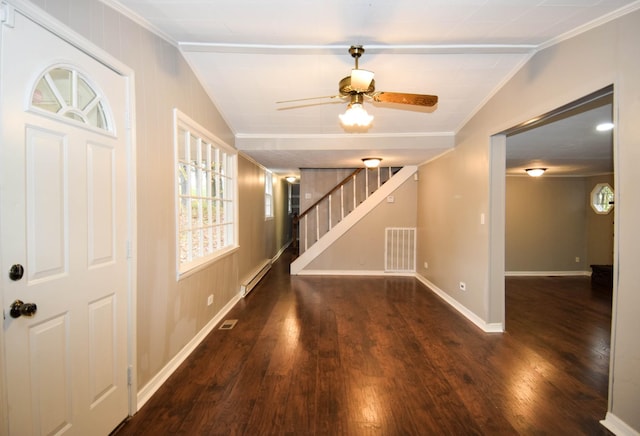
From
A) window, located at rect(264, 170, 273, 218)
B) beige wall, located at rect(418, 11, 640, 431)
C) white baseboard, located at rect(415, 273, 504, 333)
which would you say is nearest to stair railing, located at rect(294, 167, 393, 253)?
window, located at rect(264, 170, 273, 218)

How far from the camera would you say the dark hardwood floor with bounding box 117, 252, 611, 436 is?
73.3 inches

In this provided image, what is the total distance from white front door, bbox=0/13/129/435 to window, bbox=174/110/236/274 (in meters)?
0.80

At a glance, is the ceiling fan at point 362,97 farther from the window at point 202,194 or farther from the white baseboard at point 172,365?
the white baseboard at point 172,365

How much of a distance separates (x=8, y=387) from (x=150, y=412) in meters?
0.99

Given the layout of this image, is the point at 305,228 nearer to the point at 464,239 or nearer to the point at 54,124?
the point at 464,239

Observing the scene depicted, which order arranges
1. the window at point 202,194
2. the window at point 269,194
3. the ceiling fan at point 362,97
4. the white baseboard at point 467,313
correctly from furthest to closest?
the window at point 269,194
the white baseboard at point 467,313
the window at point 202,194
the ceiling fan at point 362,97

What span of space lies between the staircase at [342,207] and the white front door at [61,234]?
4433 millimetres

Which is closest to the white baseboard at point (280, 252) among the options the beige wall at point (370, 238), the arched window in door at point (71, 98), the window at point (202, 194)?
the beige wall at point (370, 238)

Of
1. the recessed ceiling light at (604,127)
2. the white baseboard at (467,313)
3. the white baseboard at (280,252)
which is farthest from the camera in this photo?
the white baseboard at (280,252)

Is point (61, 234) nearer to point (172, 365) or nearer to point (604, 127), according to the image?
point (172, 365)

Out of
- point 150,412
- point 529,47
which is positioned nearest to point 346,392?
point 150,412

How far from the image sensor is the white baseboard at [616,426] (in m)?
1.70

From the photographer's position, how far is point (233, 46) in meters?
2.49

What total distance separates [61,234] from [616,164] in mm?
3244
